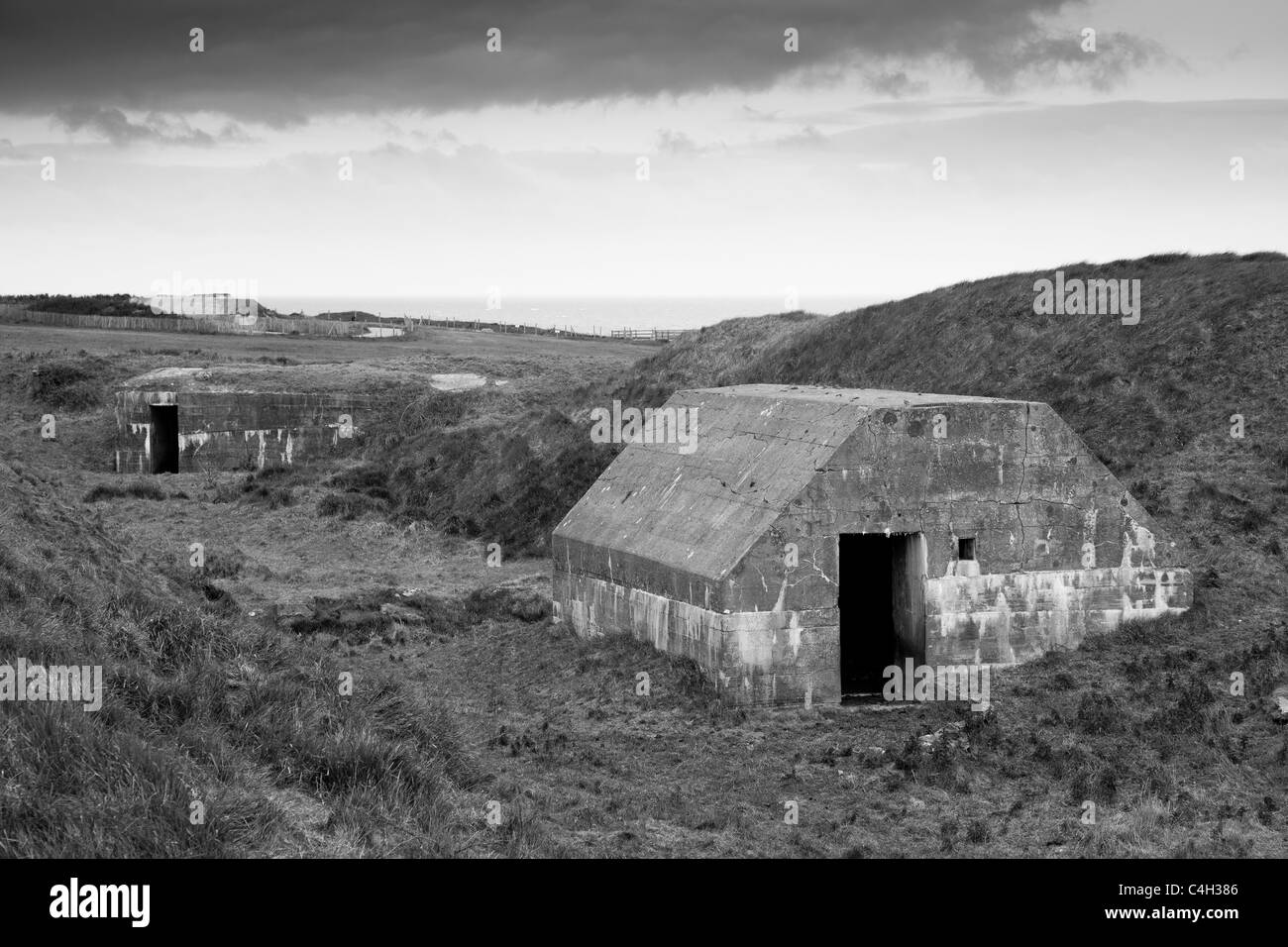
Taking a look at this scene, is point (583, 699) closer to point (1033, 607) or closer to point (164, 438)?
point (1033, 607)

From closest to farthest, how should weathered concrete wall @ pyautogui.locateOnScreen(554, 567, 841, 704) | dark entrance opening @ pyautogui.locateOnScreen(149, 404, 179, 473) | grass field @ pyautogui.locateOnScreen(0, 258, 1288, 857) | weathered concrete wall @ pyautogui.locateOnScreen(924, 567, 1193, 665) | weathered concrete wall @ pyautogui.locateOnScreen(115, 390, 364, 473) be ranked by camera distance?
grass field @ pyautogui.locateOnScreen(0, 258, 1288, 857), weathered concrete wall @ pyautogui.locateOnScreen(554, 567, 841, 704), weathered concrete wall @ pyautogui.locateOnScreen(924, 567, 1193, 665), weathered concrete wall @ pyautogui.locateOnScreen(115, 390, 364, 473), dark entrance opening @ pyautogui.locateOnScreen(149, 404, 179, 473)

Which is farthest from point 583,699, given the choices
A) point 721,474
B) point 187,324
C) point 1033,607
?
point 187,324

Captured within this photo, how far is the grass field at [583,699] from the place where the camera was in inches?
429

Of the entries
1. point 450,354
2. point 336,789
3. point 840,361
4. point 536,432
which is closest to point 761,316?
point 840,361

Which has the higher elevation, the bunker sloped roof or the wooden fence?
the wooden fence

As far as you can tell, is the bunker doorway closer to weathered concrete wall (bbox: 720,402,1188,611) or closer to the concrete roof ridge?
weathered concrete wall (bbox: 720,402,1188,611)

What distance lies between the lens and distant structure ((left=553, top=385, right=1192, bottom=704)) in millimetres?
16406

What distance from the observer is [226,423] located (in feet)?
127

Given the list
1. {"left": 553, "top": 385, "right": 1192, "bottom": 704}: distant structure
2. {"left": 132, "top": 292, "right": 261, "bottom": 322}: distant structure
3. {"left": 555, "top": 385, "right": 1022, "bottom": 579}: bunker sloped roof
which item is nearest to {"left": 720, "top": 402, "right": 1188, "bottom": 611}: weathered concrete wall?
{"left": 553, "top": 385, "right": 1192, "bottom": 704}: distant structure

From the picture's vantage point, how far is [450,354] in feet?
169

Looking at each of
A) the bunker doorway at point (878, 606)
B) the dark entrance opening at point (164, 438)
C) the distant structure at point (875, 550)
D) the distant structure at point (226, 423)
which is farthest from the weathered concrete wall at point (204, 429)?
the bunker doorway at point (878, 606)

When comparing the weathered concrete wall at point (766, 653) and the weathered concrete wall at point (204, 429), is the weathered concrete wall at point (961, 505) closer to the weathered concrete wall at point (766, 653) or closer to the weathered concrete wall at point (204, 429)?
the weathered concrete wall at point (766, 653)

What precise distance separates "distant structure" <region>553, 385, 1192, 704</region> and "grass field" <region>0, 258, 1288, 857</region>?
48 cm

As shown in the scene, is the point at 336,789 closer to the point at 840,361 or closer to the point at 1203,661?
the point at 1203,661
